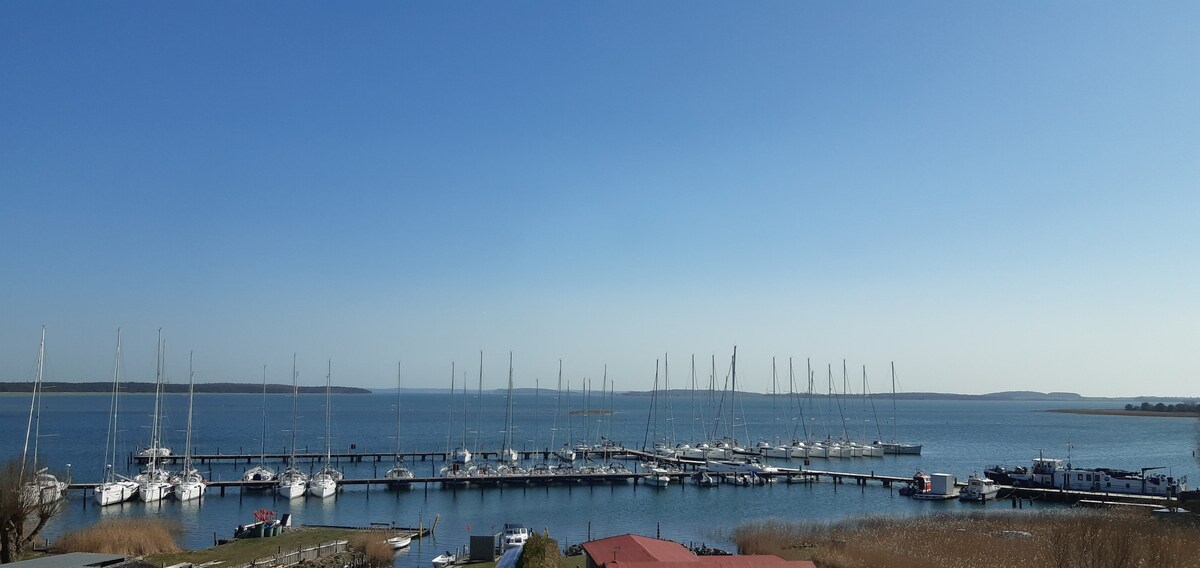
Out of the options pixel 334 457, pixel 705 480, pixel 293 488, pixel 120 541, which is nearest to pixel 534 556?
pixel 120 541

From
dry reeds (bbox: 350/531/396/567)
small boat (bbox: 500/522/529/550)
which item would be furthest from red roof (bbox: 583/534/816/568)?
dry reeds (bbox: 350/531/396/567)

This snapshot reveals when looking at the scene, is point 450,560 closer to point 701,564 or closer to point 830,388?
point 701,564

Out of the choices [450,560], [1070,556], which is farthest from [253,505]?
[1070,556]

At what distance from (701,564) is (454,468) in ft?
158

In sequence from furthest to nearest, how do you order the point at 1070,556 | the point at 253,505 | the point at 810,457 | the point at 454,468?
the point at 810,457
the point at 454,468
the point at 253,505
the point at 1070,556

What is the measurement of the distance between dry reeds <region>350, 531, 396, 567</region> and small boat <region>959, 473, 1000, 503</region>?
42314 millimetres

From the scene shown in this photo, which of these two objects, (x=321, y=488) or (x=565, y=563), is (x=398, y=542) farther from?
(x=321, y=488)

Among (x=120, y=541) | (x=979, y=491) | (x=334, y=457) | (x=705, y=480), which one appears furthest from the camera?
(x=334, y=457)

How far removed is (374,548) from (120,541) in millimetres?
10589

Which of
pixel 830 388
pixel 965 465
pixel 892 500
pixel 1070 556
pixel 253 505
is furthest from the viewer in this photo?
pixel 830 388

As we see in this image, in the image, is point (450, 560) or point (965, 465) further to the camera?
point (965, 465)

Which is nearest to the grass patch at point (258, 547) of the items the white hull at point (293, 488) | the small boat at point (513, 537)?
the small boat at point (513, 537)

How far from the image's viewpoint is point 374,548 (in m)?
35.2

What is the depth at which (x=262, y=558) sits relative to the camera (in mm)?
33125
